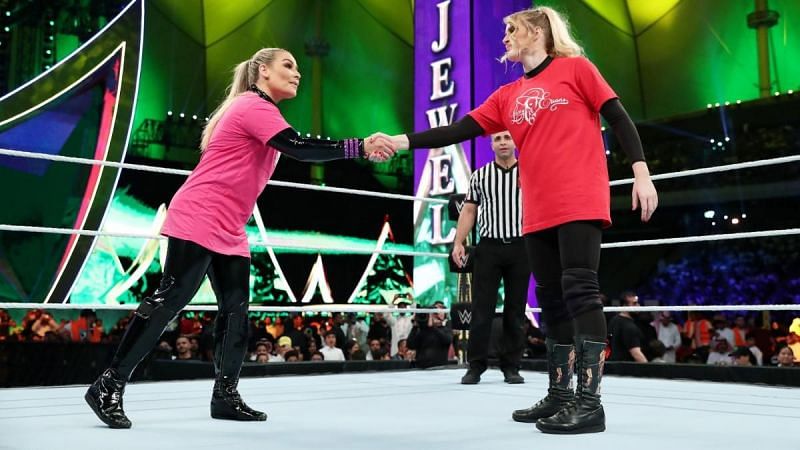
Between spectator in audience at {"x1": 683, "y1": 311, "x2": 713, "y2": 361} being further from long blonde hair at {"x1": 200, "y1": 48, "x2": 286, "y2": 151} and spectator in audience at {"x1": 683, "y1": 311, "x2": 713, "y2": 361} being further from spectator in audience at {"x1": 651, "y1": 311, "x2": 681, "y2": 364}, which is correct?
long blonde hair at {"x1": 200, "y1": 48, "x2": 286, "y2": 151}

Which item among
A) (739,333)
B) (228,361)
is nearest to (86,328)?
(739,333)

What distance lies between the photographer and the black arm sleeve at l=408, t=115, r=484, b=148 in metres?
1.70

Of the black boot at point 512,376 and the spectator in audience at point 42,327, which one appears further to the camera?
the spectator in audience at point 42,327

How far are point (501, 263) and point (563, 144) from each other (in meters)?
1.16

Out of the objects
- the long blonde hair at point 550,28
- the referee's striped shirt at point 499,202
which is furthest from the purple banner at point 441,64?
the long blonde hair at point 550,28

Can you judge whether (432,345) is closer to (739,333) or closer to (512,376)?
(512,376)

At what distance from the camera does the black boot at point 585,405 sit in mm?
1438

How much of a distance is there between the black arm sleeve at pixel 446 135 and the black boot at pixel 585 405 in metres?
0.50

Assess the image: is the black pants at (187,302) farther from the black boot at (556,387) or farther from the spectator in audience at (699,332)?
the spectator in audience at (699,332)

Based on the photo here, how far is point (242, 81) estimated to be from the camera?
72.6 inches

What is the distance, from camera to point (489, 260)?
8.86ft

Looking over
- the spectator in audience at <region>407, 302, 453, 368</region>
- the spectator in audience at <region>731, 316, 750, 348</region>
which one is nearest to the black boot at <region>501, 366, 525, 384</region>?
the spectator in audience at <region>407, 302, 453, 368</region>

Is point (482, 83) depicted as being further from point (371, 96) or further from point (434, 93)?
point (371, 96)

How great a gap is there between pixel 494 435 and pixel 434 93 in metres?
6.45
